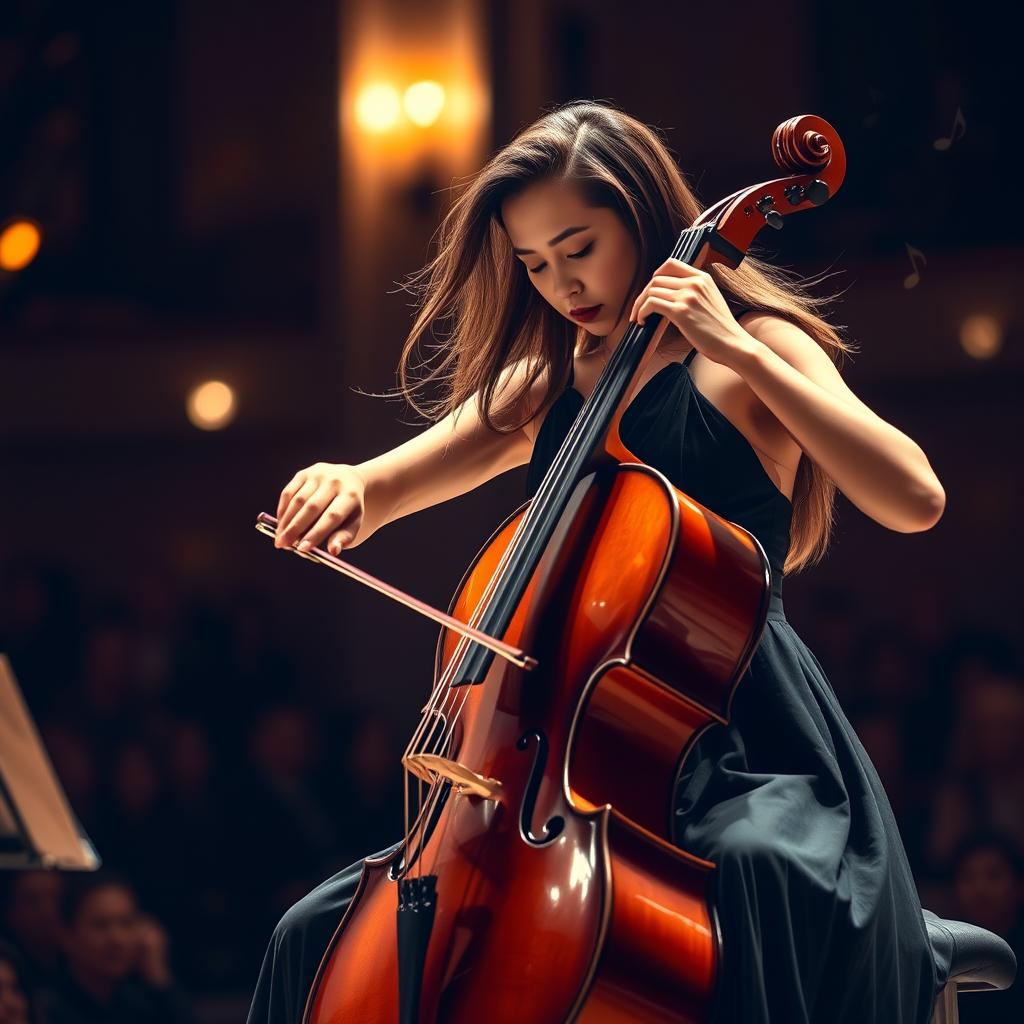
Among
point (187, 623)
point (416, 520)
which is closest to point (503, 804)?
point (416, 520)

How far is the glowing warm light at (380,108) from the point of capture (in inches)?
197

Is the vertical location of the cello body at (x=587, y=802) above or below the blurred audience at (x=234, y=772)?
above

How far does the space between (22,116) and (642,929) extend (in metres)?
3.26

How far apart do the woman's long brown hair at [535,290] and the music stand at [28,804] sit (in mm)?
699

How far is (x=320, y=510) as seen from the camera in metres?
1.59

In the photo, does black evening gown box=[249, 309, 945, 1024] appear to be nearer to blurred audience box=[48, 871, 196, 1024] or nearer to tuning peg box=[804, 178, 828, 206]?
tuning peg box=[804, 178, 828, 206]

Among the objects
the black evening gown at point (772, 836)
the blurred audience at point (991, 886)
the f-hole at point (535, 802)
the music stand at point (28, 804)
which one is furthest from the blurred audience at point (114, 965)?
the f-hole at point (535, 802)

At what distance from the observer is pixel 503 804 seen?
129 centimetres

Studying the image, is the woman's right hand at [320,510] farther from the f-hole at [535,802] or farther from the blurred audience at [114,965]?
the blurred audience at [114,965]

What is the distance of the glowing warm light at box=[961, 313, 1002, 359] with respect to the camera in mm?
5121

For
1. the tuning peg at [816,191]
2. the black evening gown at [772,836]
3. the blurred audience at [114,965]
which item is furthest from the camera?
the blurred audience at [114,965]

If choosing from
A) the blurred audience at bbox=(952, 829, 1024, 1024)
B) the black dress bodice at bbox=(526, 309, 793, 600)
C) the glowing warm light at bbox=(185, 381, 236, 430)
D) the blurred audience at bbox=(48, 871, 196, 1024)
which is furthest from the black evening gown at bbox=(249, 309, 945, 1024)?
the glowing warm light at bbox=(185, 381, 236, 430)

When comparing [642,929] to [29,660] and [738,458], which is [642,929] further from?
[29,660]

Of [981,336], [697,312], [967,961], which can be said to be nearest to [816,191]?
[697,312]
